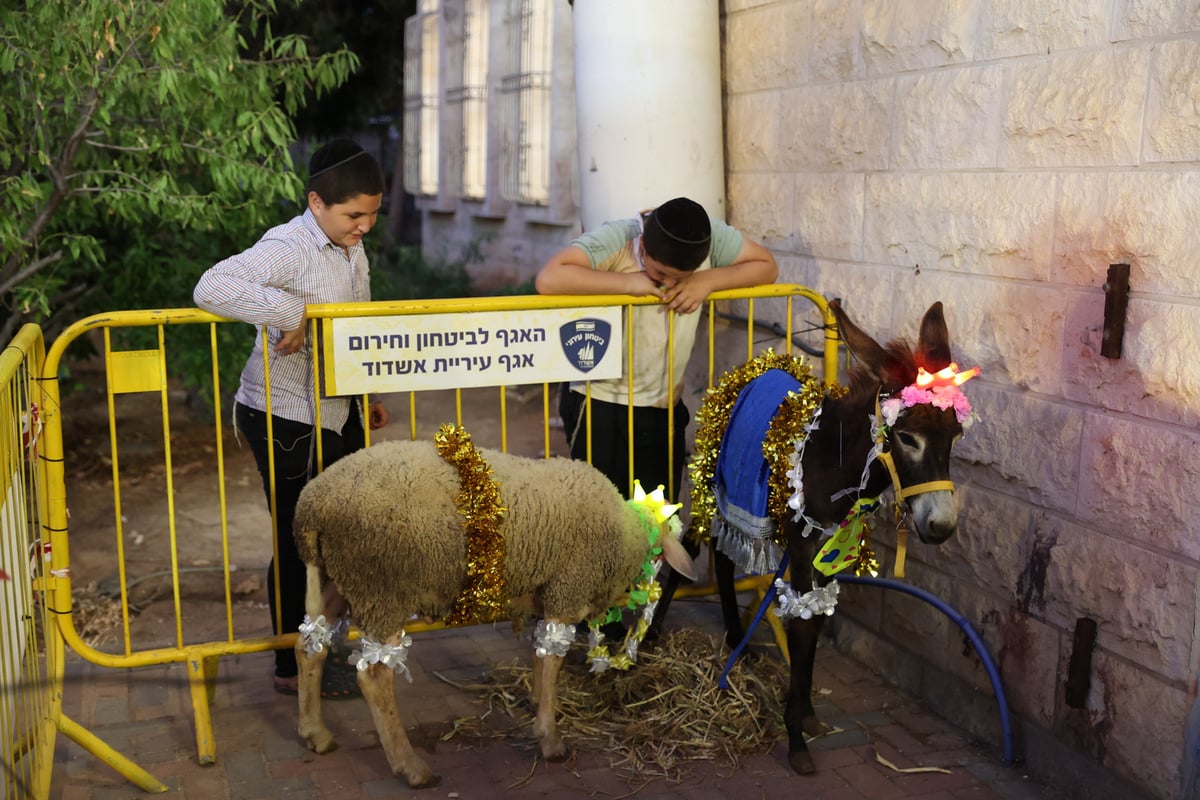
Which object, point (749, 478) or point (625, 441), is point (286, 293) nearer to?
point (625, 441)

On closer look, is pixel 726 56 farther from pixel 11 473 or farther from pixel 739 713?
pixel 11 473

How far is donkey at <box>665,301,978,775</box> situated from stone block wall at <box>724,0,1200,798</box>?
52 centimetres

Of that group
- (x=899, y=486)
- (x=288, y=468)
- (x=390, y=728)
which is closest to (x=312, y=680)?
(x=390, y=728)

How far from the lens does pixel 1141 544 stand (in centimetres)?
388

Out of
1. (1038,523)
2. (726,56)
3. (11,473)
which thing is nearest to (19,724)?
(11,473)

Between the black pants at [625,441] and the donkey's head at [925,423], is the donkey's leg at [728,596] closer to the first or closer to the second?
the black pants at [625,441]

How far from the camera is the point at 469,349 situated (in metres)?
4.50

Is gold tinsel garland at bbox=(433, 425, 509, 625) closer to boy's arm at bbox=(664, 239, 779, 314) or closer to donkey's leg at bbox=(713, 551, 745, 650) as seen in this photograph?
boy's arm at bbox=(664, 239, 779, 314)

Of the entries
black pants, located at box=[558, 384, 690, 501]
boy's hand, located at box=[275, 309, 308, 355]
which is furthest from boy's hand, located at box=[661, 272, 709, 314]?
boy's hand, located at box=[275, 309, 308, 355]

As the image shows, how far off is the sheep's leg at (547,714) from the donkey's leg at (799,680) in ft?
2.85

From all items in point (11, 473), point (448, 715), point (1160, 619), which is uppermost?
point (11, 473)

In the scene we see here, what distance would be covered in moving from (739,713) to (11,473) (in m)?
2.84

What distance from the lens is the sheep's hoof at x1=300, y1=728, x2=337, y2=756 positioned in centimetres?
443

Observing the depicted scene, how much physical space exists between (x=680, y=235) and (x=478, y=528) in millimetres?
1404
